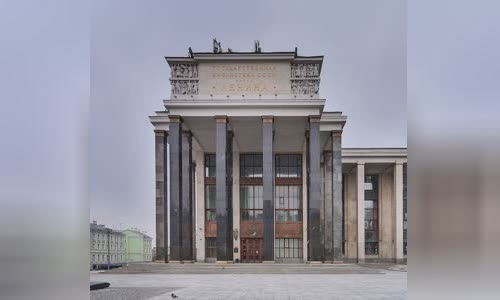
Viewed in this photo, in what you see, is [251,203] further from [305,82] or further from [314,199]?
[305,82]

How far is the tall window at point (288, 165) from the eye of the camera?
4750 centimetres

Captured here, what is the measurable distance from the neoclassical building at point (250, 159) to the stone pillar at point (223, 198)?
0.29ft

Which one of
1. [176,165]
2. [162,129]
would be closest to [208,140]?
[162,129]

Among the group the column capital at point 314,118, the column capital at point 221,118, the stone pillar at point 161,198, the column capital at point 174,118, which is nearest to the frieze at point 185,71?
the column capital at point 174,118

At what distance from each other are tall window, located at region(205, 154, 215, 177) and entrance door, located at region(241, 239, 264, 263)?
8531 mm

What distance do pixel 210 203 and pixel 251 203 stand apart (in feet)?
15.4

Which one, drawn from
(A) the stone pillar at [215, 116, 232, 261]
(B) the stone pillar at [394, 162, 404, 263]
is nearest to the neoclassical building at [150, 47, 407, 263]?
(A) the stone pillar at [215, 116, 232, 261]

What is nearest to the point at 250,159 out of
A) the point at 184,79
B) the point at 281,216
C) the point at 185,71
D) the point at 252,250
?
the point at 281,216

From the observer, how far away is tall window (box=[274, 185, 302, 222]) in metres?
46.5

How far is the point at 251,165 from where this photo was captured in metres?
47.8

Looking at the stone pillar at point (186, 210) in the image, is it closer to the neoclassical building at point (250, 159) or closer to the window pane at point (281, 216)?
the neoclassical building at point (250, 159)

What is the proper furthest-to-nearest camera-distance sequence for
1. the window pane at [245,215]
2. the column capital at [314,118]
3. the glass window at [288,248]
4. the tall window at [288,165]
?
the tall window at [288,165]
the window pane at [245,215]
the glass window at [288,248]
the column capital at [314,118]

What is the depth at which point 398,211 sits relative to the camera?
5075 cm

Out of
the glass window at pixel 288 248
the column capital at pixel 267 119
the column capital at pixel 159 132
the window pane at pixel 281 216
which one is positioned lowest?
the glass window at pixel 288 248
